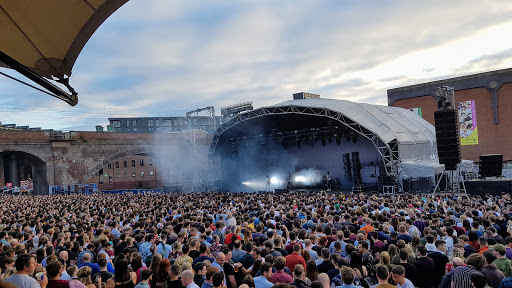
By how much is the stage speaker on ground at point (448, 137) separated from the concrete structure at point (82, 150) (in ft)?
79.5

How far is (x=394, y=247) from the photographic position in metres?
6.29

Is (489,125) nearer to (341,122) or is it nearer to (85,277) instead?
(341,122)

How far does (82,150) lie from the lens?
43469 mm

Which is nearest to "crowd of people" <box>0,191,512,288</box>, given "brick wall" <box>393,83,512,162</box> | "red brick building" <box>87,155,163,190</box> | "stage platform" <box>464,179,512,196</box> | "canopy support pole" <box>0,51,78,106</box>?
"canopy support pole" <box>0,51,78,106</box>

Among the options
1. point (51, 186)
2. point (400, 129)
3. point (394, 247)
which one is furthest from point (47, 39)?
point (51, 186)

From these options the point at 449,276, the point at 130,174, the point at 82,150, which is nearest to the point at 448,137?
the point at 449,276

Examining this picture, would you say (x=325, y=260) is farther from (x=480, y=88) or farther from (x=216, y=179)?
(x=480, y=88)

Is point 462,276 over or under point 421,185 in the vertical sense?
over

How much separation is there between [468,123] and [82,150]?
42.9 metres

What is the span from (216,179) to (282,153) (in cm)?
703

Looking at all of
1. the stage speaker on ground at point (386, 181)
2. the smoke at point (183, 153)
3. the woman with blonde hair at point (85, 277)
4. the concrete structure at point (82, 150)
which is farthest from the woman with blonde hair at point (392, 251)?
the smoke at point (183, 153)

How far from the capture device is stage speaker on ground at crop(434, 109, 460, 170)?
20500mm

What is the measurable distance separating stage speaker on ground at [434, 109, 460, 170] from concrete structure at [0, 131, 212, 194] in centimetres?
2422

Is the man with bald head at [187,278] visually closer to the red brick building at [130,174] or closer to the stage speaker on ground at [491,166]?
the stage speaker on ground at [491,166]
